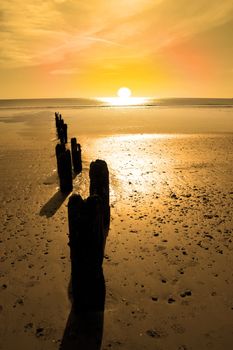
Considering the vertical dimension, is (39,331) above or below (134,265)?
below

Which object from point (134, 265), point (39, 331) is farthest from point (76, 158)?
point (39, 331)

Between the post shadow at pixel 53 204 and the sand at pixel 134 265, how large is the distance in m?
0.03

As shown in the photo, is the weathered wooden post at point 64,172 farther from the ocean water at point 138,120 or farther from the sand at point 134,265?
the ocean water at point 138,120

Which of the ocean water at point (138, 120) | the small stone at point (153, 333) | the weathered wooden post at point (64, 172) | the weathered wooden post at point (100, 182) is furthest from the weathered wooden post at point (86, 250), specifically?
the ocean water at point (138, 120)

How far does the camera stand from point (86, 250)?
4.39m

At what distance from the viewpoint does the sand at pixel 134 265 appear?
4209 mm

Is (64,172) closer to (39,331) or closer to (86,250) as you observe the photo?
(86,250)

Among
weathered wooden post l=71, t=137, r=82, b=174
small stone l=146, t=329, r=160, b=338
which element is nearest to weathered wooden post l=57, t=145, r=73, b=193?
weathered wooden post l=71, t=137, r=82, b=174

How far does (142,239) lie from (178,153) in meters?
10.0

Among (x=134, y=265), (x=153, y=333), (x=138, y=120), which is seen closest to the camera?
(x=153, y=333)

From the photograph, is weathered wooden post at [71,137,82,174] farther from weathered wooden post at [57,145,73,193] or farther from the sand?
weathered wooden post at [57,145,73,193]

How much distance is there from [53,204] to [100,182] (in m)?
2.27

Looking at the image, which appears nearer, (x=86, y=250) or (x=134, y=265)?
(x=86, y=250)

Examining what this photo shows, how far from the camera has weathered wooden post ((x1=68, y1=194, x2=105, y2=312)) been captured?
4.25 m
